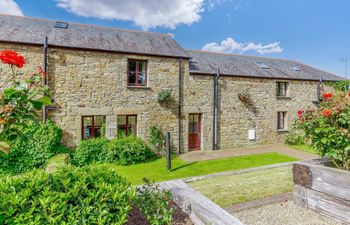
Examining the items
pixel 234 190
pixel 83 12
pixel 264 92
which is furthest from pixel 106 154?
pixel 264 92

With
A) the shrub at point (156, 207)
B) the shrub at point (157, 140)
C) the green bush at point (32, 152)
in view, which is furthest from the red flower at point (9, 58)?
the shrub at point (157, 140)

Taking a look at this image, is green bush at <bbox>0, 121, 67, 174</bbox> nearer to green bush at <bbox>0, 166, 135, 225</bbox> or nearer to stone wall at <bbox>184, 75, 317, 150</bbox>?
green bush at <bbox>0, 166, 135, 225</bbox>

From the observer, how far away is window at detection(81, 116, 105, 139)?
29.6 feet

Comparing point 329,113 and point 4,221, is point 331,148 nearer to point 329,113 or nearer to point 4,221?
point 329,113

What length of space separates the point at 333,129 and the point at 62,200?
476 centimetres

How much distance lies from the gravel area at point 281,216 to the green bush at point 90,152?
6.70 m

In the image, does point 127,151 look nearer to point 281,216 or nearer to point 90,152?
point 90,152

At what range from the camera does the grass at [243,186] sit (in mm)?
4254

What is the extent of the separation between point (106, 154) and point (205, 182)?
17.3ft

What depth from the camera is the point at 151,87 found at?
9.92m

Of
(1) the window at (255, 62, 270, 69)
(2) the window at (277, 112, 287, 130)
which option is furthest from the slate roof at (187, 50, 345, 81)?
(2) the window at (277, 112, 287, 130)

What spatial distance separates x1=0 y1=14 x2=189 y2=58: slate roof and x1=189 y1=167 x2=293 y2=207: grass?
7.10 m

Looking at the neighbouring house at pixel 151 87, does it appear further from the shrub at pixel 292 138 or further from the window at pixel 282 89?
the shrub at pixel 292 138

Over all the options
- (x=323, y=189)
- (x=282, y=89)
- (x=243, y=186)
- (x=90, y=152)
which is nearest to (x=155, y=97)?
(x=90, y=152)
